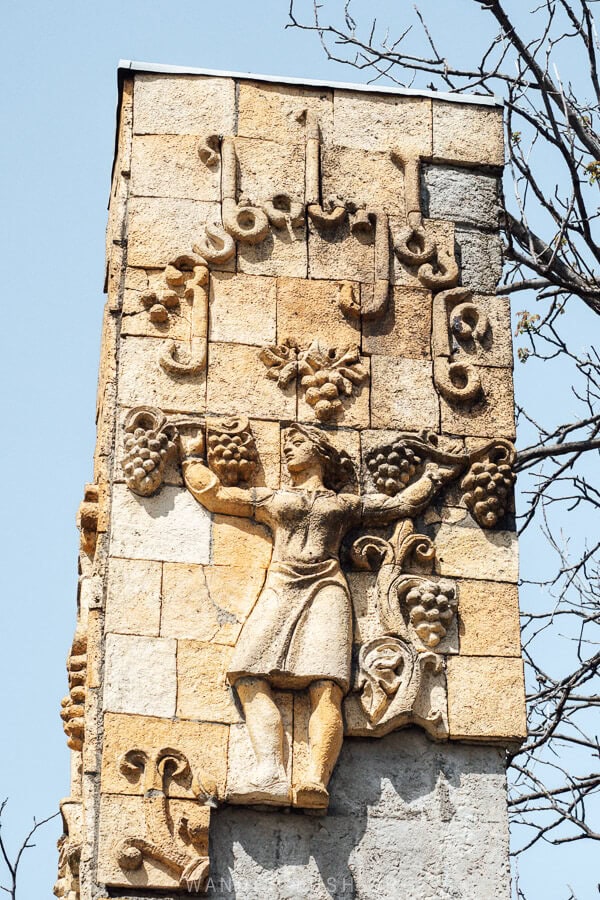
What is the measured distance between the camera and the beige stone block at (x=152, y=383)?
9.91 m

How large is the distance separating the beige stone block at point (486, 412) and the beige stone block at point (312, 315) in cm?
48

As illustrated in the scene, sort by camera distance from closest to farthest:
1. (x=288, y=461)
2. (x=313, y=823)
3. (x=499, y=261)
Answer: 1. (x=313, y=823)
2. (x=288, y=461)
3. (x=499, y=261)

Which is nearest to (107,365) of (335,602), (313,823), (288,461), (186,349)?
(186,349)

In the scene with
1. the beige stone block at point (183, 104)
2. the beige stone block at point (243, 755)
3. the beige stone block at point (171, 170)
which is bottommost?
the beige stone block at point (243, 755)

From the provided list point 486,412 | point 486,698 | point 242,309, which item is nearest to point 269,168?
point 242,309

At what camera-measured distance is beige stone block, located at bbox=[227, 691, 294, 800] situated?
912cm

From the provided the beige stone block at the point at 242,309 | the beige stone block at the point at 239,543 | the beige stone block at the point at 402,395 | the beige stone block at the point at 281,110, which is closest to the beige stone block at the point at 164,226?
the beige stone block at the point at 242,309

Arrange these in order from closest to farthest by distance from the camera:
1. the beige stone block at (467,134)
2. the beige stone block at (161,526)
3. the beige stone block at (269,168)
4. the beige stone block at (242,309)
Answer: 1. the beige stone block at (161,526)
2. the beige stone block at (242,309)
3. the beige stone block at (269,168)
4. the beige stone block at (467,134)

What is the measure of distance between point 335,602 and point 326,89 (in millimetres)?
2860

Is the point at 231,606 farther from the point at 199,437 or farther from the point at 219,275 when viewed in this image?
the point at 219,275

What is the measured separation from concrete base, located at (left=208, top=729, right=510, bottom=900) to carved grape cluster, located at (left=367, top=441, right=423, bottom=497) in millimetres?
1147

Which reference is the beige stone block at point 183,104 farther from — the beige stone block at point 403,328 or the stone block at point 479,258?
the stone block at point 479,258

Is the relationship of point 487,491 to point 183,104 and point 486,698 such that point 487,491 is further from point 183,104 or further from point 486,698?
point 183,104

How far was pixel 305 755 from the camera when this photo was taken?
30.4 ft
